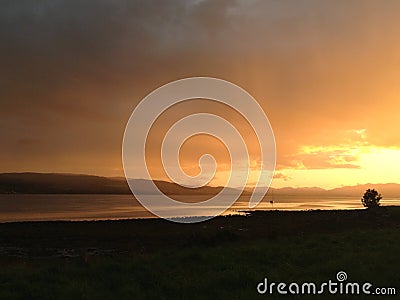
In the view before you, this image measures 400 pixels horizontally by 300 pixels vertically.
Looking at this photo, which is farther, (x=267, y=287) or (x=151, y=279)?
(x=151, y=279)

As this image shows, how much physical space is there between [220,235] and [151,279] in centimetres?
1643

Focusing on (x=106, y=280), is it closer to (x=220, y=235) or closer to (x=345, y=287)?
(x=345, y=287)

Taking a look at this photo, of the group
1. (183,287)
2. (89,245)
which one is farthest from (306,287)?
(89,245)

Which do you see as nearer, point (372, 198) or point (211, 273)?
point (211, 273)

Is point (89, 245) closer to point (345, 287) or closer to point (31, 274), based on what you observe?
point (31, 274)

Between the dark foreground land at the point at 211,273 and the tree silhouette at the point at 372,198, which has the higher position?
the tree silhouette at the point at 372,198

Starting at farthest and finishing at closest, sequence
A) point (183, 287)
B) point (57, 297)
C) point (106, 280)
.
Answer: point (106, 280) < point (183, 287) < point (57, 297)

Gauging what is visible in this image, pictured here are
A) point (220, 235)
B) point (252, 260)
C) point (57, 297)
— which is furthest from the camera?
point (220, 235)

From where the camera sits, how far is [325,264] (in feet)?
49.2

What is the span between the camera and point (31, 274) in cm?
1360

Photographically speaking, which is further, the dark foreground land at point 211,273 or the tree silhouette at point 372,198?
the tree silhouette at point 372,198

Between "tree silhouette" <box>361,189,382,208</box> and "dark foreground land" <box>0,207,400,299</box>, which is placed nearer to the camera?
"dark foreground land" <box>0,207,400,299</box>

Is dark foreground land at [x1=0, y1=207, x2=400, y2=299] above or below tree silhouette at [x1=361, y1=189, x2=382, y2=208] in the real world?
below

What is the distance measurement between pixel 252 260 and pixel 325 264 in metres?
2.77
